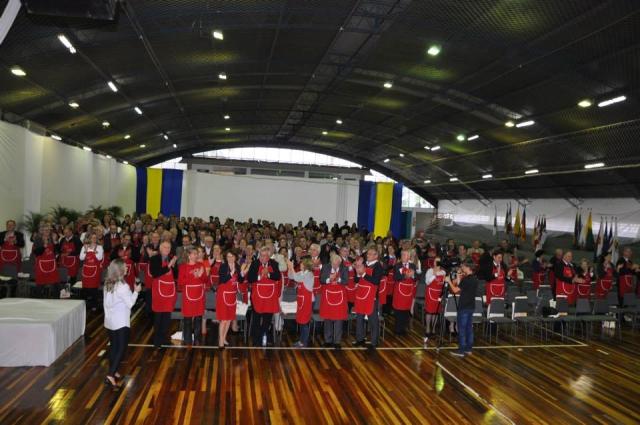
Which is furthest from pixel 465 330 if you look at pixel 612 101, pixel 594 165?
pixel 594 165

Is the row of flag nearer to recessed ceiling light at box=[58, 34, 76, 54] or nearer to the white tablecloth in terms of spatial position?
recessed ceiling light at box=[58, 34, 76, 54]

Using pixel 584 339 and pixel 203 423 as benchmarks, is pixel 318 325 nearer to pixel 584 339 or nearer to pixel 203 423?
pixel 203 423

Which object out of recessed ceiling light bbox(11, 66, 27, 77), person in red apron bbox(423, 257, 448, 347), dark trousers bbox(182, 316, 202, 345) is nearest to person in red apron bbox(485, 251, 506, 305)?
person in red apron bbox(423, 257, 448, 347)

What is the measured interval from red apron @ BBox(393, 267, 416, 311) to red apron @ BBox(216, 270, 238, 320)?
2.93m

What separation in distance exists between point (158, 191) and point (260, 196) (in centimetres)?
341

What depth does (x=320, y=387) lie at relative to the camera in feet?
18.7

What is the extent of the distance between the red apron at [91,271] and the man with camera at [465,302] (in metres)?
6.10

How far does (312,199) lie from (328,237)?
4.37 metres

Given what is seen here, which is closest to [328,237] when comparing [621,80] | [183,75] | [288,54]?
[288,54]

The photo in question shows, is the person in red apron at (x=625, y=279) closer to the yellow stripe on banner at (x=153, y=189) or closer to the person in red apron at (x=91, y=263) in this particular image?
the person in red apron at (x=91, y=263)

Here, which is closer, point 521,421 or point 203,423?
point 203,423

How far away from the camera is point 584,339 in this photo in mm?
9078

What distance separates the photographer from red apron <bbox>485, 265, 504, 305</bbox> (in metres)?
8.77

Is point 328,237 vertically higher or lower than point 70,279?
higher
